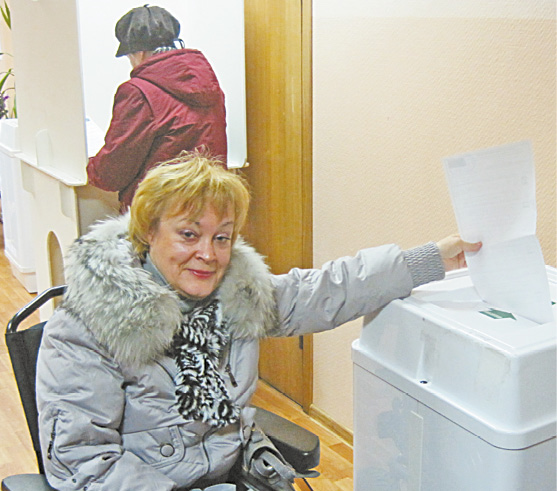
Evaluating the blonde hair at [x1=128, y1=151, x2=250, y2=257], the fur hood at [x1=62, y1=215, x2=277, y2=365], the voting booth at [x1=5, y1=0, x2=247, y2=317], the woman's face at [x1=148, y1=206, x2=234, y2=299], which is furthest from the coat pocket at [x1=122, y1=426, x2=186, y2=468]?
the voting booth at [x1=5, y1=0, x2=247, y2=317]

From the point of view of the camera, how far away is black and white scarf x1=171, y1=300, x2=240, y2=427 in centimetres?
129

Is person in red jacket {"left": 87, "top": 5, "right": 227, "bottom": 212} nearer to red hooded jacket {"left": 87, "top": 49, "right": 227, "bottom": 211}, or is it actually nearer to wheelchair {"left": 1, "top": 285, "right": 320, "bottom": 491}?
red hooded jacket {"left": 87, "top": 49, "right": 227, "bottom": 211}

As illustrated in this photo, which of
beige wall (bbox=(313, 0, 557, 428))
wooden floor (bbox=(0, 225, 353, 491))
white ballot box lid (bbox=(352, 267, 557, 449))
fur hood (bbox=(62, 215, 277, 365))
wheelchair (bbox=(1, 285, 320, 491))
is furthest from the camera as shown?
wooden floor (bbox=(0, 225, 353, 491))

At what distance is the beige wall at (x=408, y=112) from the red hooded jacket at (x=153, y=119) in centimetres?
41

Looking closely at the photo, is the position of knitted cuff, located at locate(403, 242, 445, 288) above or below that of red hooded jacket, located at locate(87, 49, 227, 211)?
below

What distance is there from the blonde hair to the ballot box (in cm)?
36

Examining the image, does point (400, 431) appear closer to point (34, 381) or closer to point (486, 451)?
point (486, 451)

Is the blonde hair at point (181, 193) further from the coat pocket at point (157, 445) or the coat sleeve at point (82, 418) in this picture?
the coat pocket at point (157, 445)

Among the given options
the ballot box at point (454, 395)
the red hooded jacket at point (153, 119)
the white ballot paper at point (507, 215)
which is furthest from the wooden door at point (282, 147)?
the white ballot paper at point (507, 215)

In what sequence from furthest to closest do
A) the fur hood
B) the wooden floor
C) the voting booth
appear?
1. the voting booth
2. the wooden floor
3. the fur hood

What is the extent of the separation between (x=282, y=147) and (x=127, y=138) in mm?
543

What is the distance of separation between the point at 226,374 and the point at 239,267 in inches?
8.1

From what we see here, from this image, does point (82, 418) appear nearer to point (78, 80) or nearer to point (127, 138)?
point (127, 138)

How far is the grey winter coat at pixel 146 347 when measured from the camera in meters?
1.20
